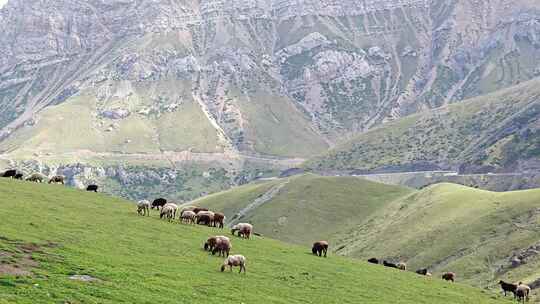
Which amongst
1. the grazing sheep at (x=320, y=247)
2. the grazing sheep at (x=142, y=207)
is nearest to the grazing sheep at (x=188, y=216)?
the grazing sheep at (x=142, y=207)

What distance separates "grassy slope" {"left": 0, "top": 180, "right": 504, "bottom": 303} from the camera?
36812 mm

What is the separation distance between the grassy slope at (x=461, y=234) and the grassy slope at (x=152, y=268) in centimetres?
3311

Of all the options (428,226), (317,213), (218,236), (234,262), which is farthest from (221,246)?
(317,213)

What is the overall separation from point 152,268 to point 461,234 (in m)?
85.0

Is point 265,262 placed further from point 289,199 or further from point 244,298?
point 289,199

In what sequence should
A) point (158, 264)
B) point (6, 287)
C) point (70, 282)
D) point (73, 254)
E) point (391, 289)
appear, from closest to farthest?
point (6, 287) < point (70, 282) < point (73, 254) < point (158, 264) < point (391, 289)

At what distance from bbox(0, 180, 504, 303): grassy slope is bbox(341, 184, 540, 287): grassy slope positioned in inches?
1303

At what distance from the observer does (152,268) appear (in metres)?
44.7

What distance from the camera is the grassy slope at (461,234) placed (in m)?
98.4

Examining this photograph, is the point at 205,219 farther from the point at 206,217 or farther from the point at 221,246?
the point at 221,246

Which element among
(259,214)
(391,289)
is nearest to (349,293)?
(391,289)

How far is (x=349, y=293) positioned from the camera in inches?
1996

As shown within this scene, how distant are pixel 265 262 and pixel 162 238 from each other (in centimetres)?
1030

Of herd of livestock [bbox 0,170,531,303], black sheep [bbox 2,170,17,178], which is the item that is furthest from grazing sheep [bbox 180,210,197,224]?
black sheep [bbox 2,170,17,178]
